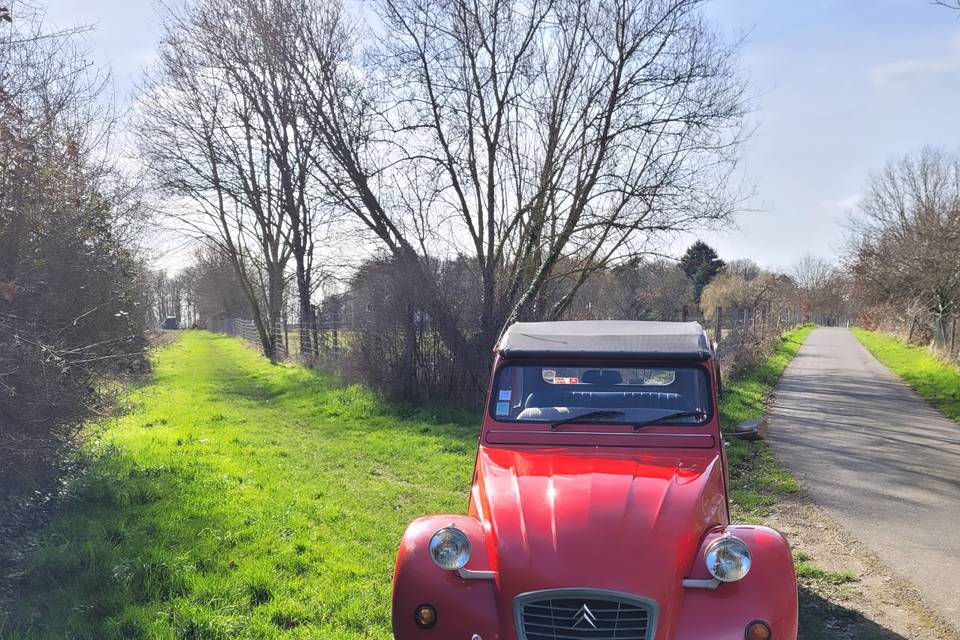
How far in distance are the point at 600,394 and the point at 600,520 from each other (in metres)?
1.43

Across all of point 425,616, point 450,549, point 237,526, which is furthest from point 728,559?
point 237,526

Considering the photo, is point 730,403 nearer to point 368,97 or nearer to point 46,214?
point 368,97

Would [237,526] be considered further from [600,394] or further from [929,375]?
[929,375]

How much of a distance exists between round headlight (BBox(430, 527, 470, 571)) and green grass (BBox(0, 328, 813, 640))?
1252 mm

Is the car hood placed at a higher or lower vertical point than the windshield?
lower

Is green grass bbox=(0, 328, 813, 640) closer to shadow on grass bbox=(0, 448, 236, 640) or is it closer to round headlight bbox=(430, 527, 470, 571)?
shadow on grass bbox=(0, 448, 236, 640)

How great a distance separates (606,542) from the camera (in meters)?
3.27

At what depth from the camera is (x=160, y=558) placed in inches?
209

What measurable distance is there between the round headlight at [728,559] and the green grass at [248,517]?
212 cm

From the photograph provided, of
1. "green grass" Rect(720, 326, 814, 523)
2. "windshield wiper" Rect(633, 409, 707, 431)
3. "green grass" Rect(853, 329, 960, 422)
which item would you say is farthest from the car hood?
"green grass" Rect(853, 329, 960, 422)

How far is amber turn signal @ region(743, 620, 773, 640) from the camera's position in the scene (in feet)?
10.2

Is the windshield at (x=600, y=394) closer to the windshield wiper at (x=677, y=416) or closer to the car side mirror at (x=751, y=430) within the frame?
the windshield wiper at (x=677, y=416)

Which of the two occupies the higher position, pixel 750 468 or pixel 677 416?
pixel 677 416

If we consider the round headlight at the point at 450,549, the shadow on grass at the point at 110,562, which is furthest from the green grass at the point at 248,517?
the round headlight at the point at 450,549
